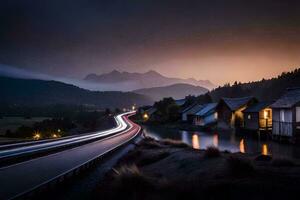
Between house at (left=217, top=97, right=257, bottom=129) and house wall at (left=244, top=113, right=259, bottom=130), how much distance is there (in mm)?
4116

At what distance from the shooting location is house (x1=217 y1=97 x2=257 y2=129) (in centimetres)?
7606

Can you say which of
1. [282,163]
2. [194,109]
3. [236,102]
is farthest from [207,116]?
[282,163]

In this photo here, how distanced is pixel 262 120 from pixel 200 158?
162 ft

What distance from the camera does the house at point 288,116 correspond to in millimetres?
49781

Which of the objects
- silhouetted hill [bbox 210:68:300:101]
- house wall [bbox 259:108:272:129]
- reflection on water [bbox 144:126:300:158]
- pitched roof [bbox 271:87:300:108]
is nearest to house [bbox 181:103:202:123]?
house wall [bbox 259:108:272:129]

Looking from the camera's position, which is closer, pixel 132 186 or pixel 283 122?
pixel 132 186

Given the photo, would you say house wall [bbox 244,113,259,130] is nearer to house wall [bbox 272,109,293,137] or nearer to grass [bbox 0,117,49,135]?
house wall [bbox 272,109,293,137]

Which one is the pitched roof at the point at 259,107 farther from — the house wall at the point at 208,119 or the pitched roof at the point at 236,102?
the house wall at the point at 208,119

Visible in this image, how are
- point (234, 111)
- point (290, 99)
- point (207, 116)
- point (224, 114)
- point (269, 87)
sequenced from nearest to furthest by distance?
point (290, 99) < point (234, 111) < point (224, 114) < point (207, 116) < point (269, 87)

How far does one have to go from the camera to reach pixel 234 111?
7644 centimetres

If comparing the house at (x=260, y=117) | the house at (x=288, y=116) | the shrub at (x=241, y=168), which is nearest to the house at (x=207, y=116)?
the house at (x=260, y=117)

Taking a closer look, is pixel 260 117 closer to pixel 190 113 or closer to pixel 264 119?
pixel 264 119

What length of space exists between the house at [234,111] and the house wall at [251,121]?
13.5 feet

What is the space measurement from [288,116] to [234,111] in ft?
82.5
